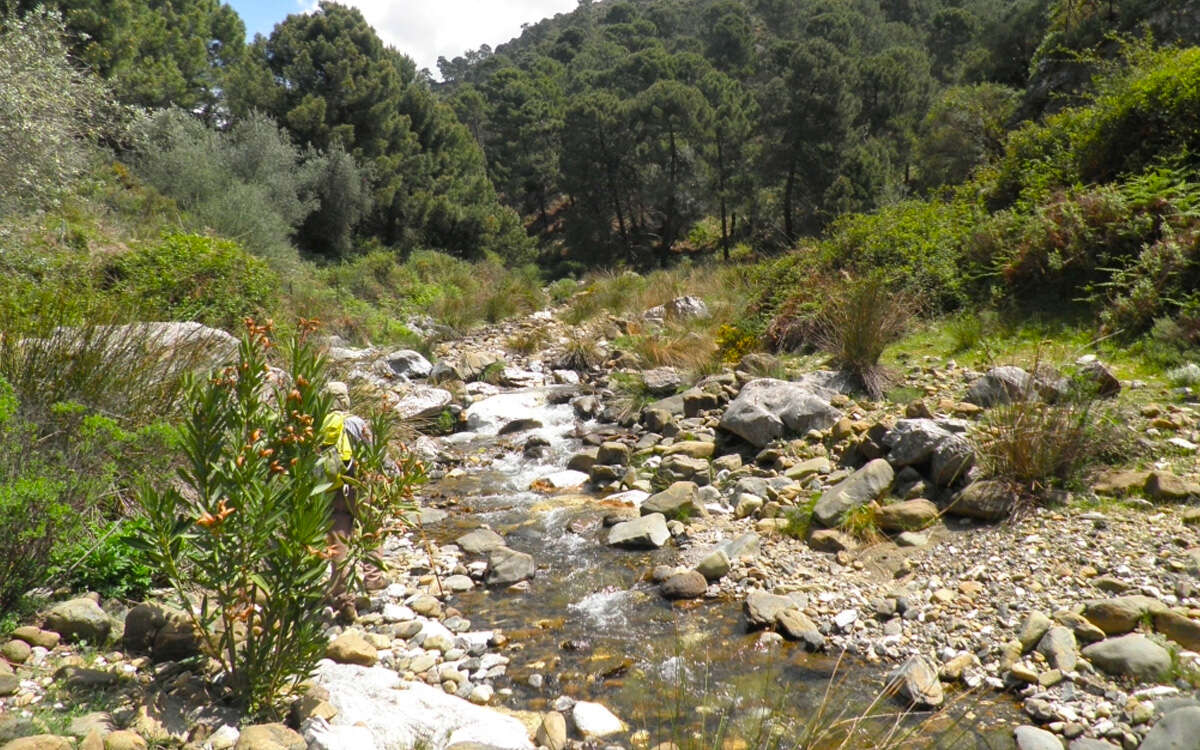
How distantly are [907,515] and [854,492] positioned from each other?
43 cm

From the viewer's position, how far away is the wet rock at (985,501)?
15.3ft

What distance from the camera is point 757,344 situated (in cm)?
998

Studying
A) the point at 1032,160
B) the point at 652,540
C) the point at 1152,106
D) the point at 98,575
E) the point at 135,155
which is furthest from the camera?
the point at 135,155

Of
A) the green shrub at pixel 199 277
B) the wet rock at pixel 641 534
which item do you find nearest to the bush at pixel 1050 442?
the wet rock at pixel 641 534

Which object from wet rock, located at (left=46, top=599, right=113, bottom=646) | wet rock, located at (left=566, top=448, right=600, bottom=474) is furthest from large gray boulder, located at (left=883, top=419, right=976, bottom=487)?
wet rock, located at (left=46, top=599, right=113, bottom=646)

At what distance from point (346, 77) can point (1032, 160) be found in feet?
75.0

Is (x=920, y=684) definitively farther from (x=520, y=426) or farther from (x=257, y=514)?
(x=520, y=426)

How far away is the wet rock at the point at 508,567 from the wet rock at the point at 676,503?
3.98 feet

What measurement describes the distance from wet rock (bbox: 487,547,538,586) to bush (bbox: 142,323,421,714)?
220cm

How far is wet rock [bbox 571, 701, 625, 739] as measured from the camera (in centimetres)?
336

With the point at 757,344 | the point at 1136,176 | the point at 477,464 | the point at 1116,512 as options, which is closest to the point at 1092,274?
the point at 1136,176

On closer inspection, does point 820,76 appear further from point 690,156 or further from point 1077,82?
point 1077,82

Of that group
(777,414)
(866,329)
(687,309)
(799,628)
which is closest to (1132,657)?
(799,628)

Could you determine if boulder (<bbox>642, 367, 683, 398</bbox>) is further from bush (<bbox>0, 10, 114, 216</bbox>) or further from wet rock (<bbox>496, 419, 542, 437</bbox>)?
bush (<bbox>0, 10, 114, 216</bbox>)
